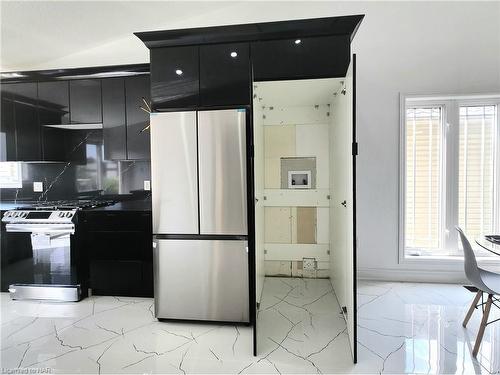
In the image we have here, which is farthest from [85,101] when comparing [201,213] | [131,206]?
[201,213]

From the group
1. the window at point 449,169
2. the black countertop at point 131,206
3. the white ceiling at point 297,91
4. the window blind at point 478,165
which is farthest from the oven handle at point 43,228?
the window blind at point 478,165

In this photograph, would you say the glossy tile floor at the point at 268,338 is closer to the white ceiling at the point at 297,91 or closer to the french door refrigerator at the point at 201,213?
the french door refrigerator at the point at 201,213

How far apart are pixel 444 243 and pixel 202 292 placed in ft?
9.05

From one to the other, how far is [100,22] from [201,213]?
7.93ft

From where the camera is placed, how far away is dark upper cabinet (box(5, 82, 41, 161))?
305 cm

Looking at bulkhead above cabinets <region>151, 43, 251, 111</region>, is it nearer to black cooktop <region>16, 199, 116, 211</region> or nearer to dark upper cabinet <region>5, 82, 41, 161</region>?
black cooktop <region>16, 199, 116, 211</region>

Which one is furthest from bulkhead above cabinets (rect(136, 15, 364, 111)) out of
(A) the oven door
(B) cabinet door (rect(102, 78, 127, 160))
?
(A) the oven door

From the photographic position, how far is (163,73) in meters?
2.31

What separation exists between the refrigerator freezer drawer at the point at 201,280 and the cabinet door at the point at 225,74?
3.90ft

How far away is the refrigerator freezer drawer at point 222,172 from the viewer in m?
2.16

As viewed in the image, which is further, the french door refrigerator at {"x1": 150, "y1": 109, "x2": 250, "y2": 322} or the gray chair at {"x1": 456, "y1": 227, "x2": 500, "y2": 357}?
the french door refrigerator at {"x1": 150, "y1": 109, "x2": 250, "y2": 322}

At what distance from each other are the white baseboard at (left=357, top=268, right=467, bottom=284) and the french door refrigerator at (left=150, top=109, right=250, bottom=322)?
5.40 feet

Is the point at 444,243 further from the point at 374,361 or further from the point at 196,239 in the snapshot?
the point at 196,239

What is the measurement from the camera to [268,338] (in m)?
2.08
